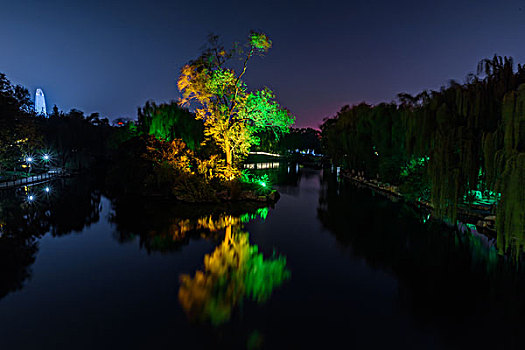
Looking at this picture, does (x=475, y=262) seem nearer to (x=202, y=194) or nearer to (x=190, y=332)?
(x=190, y=332)

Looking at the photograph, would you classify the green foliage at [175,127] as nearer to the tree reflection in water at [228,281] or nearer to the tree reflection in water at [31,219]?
the tree reflection in water at [31,219]

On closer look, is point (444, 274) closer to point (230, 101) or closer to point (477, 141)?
point (477, 141)

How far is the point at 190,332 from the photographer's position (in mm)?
6625

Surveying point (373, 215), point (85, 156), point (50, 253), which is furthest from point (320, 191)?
point (85, 156)

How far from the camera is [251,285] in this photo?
29.5ft

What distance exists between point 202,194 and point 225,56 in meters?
10.3

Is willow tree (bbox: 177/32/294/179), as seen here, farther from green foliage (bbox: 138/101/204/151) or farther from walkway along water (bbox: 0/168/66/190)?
walkway along water (bbox: 0/168/66/190)

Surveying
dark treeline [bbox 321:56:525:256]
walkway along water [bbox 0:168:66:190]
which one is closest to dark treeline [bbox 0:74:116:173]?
walkway along water [bbox 0:168:66:190]

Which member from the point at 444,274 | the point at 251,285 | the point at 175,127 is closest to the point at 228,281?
the point at 251,285

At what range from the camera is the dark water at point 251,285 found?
260 inches

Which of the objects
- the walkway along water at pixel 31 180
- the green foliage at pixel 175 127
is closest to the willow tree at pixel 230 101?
the green foliage at pixel 175 127

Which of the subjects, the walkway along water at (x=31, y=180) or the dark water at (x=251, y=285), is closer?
the dark water at (x=251, y=285)

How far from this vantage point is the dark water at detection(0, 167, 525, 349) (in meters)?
6.61

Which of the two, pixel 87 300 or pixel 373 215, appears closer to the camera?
pixel 87 300
